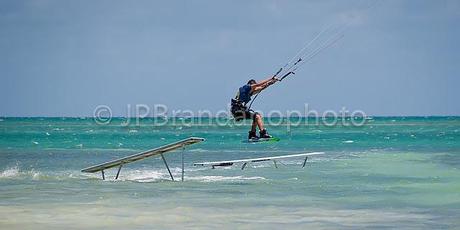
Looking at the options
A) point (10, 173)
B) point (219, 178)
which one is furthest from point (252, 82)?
point (10, 173)

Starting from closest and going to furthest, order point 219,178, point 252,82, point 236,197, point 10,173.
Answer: point 252,82 → point 236,197 → point 219,178 → point 10,173

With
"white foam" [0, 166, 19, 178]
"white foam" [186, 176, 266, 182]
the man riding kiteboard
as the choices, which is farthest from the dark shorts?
"white foam" [0, 166, 19, 178]

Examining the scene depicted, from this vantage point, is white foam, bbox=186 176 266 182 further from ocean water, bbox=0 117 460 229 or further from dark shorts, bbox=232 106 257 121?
dark shorts, bbox=232 106 257 121

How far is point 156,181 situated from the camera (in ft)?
82.8

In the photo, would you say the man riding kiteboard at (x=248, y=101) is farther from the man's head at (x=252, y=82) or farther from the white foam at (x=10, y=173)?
the white foam at (x=10, y=173)

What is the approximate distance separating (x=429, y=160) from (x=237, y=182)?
14493 mm

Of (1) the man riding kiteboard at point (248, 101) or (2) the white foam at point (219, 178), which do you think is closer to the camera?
(1) the man riding kiteboard at point (248, 101)

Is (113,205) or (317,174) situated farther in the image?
(317,174)

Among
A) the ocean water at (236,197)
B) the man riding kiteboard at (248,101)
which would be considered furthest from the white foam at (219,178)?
the man riding kiteboard at (248,101)

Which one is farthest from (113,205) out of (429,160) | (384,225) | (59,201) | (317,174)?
(429,160)

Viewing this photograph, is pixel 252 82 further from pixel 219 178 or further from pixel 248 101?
pixel 219 178

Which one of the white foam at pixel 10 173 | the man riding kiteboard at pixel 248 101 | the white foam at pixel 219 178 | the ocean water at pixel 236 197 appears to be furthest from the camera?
the white foam at pixel 10 173

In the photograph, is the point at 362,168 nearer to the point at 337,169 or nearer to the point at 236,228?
the point at 337,169

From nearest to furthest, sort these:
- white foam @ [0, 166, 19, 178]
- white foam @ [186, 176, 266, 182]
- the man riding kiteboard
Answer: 1. the man riding kiteboard
2. white foam @ [186, 176, 266, 182]
3. white foam @ [0, 166, 19, 178]
